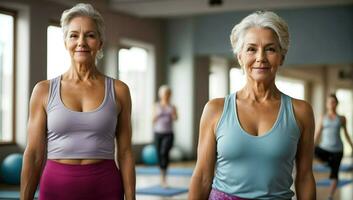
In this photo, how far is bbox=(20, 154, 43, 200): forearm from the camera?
189cm

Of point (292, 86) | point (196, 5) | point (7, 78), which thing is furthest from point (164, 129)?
point (292, 86)

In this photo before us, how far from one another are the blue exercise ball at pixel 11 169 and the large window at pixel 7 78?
93 cm

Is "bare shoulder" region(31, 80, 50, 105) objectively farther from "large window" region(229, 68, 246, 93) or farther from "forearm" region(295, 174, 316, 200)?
"large window" region(229, 68, 246, 93)

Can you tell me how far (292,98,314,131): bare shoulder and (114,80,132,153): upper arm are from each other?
0.60 metres

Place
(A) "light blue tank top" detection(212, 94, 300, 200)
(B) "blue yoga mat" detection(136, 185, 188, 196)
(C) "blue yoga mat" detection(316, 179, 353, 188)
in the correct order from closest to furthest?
1. (A) "light blue tank top" detection(212, 94, 300, 200)
2. (B) "blue yoga mat" detection(136, 185, 188, 196)
3. (C) "blue yoga mat" detection(316, 179, 353, 188)

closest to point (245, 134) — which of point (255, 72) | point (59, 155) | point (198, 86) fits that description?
point (255, 72)

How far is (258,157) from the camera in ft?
4.90

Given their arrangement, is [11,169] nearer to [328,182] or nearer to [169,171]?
[169,171]

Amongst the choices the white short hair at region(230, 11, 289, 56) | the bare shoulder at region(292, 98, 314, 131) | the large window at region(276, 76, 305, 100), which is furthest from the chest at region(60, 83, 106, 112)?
the large window at region(276, 76, 305, 100)

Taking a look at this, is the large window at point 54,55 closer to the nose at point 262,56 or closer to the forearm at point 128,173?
the forearm at point 128,173

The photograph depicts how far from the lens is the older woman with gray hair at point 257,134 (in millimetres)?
1497

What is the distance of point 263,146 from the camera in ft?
4.87

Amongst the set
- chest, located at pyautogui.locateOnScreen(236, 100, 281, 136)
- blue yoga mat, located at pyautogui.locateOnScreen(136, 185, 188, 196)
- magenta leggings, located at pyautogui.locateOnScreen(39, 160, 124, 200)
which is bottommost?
blue yoga mat, located at pyautogui.locateOnScreen(136, 185, 188, 196)

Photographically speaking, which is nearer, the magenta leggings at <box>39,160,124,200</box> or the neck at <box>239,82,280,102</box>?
the neck at <box>239,82,280,102</box>
